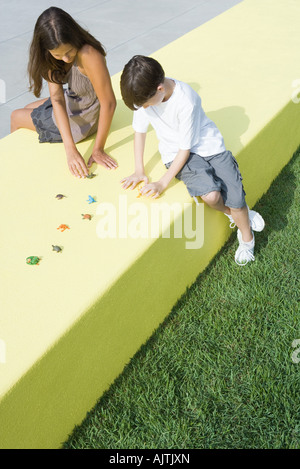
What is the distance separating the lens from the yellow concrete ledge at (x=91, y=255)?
1.69 metres

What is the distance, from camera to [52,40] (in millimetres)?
2145

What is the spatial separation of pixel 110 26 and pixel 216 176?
4121 mm

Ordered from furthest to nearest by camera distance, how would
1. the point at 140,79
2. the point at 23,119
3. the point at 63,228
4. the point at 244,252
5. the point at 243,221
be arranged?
1. the point at 23,119
2. the point at 244,252
3. the point at 243,221
4. the point at 63,228
5. the point at 140,79

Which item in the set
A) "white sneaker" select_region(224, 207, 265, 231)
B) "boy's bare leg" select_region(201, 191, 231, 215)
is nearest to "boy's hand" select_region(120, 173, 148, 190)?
"boy's bare leg" select_region(201, 191, 231, 215)

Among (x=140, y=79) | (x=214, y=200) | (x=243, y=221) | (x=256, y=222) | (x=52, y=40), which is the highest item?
(x=52, y=40)

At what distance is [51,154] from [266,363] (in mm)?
1625

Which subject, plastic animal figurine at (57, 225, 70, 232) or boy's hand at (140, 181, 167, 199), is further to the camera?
boy's hand at (140, 181, 167, 199)

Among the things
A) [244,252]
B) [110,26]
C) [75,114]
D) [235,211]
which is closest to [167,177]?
[235,211]

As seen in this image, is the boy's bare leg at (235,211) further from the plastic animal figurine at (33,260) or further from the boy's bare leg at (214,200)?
the plastic animal figurine at (33,260)

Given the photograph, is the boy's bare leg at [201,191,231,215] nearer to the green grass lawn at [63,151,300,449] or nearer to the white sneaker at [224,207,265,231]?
the white sneaker at [224,207,265,231]

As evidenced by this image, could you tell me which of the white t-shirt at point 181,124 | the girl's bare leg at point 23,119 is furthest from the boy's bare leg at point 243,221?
the girl's bare leg at point 23,119

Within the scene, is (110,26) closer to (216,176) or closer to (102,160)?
(102,160)

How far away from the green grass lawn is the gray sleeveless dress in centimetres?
110

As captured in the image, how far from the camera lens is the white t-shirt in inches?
83.9
